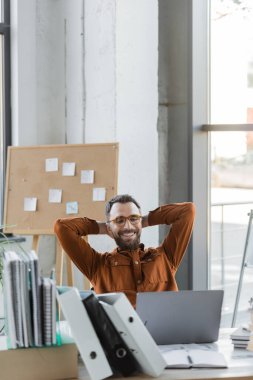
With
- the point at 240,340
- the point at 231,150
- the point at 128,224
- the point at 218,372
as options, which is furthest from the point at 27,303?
the point at 231,150

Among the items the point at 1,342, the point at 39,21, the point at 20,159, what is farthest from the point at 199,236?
the point at 1,342

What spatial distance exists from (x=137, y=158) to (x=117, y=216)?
1621 millimetres

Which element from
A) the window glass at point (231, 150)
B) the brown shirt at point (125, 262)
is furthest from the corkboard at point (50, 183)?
the brown shirt at point (125, 262)

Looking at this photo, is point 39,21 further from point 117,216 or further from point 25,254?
point 25,254

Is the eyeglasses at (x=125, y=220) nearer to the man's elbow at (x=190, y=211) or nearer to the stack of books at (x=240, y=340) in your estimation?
the man's elbow at (x=190, y=211)

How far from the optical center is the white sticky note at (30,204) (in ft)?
16.9

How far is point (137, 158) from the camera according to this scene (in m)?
5.21

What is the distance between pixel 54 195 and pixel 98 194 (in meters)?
0.32

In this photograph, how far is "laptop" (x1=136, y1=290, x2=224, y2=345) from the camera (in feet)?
8.96

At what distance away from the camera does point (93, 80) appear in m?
5.52

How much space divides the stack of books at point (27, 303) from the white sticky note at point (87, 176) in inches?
104

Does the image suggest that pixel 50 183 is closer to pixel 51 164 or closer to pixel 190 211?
pixel 51 164

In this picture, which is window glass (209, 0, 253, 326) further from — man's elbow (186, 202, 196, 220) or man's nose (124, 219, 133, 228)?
man's nose (124, 219, 133, 228)

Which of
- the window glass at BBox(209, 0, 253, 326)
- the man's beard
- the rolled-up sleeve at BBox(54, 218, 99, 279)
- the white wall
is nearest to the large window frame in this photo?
the white wall
